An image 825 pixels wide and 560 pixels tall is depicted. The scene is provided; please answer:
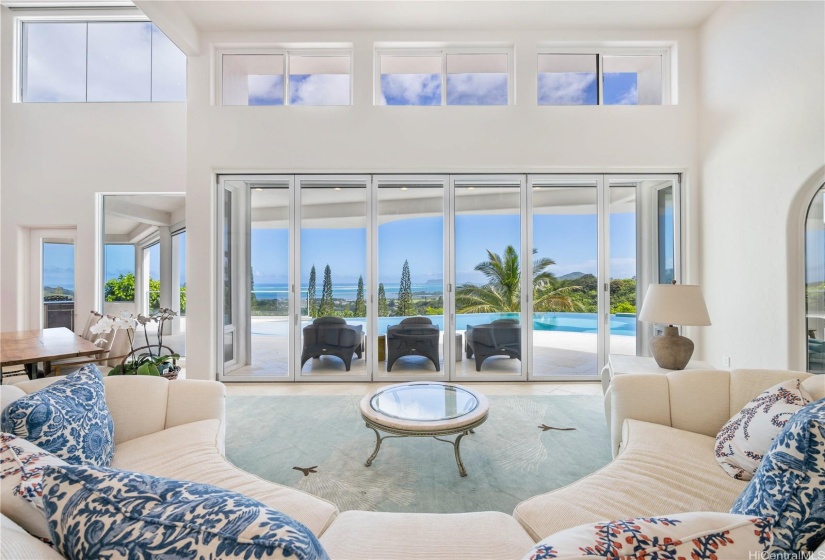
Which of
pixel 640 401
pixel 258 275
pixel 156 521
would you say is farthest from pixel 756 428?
pixel 258 275

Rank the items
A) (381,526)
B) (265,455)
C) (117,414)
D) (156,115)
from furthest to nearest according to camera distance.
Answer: (156,115)
(265,455)
(117,414)
(381,526)

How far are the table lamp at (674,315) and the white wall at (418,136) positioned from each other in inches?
84.9

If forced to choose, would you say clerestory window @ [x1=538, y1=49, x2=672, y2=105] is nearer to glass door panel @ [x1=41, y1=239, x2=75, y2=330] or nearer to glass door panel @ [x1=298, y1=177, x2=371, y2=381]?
glass door panel @ [x1=298, y1=177, x2=371, y2=381]

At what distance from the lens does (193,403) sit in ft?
6.77

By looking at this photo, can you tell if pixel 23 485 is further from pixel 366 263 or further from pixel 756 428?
pixel 366 263

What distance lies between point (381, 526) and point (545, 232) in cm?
390

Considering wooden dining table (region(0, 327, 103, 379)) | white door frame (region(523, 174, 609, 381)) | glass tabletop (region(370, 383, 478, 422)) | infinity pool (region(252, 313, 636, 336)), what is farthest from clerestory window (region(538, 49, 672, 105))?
wooden dining table (region(0, 327, 103, 379))

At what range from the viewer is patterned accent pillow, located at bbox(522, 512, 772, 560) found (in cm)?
64

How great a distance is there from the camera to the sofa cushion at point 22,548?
618 mm

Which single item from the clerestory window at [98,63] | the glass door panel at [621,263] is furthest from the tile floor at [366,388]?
the clerestory window at [98,63]

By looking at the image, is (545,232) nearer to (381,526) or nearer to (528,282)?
(528,282)

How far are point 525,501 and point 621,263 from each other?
384 cm

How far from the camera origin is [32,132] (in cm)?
496

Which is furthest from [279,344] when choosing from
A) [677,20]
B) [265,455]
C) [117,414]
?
[677,20]
